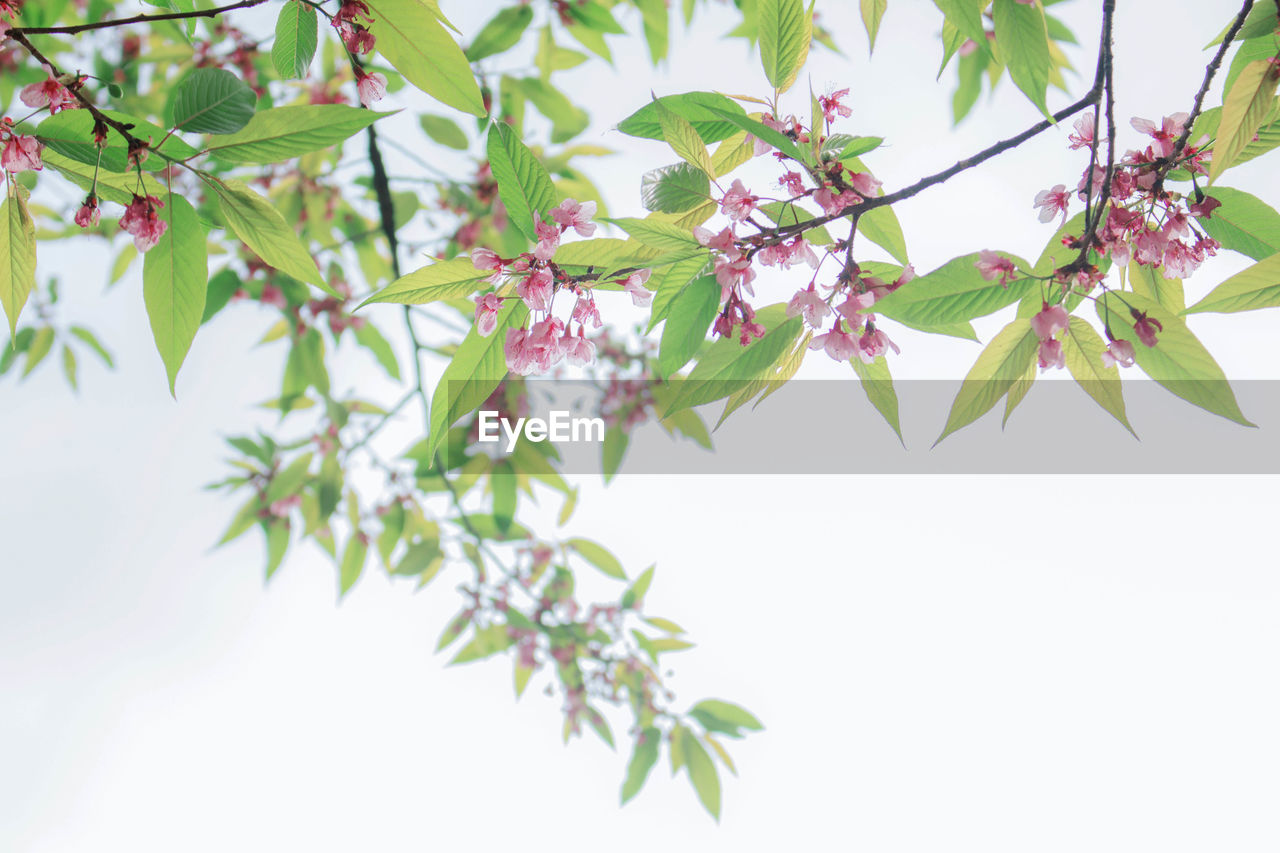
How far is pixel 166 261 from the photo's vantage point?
457 mm

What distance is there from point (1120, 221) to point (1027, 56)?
6.6 inches

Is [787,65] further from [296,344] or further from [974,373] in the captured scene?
[296,344]

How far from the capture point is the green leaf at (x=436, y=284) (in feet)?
1.52

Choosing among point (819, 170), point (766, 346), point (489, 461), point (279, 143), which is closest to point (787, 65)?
point (819, 170)

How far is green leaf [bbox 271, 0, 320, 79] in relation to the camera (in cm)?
50

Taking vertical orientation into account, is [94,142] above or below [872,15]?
below

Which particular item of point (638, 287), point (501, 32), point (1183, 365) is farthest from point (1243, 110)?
point (501, 32)

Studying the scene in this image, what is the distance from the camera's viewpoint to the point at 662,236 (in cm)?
46

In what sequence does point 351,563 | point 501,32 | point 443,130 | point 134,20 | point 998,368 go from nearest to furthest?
1. point 134,20
2. point 998,368
3. point 501,32
4. point 443,130
5. point 351,563

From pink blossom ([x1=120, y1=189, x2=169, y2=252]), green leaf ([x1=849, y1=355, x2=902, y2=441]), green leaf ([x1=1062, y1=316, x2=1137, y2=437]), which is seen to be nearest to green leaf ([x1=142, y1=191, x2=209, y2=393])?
pink blossom ([x1=120, y1=189, x2=169, y2=252])

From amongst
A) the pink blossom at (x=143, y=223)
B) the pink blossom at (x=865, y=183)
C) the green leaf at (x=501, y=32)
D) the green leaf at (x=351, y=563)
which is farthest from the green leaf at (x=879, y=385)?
the green leaf at (x=351, y=563)

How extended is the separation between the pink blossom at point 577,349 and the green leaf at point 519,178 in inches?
3.4

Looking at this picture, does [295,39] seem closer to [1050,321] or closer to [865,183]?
[865,183]

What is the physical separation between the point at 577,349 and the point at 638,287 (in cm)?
7
